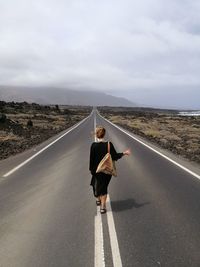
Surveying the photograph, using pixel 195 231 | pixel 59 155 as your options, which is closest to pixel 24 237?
pixel 195 231

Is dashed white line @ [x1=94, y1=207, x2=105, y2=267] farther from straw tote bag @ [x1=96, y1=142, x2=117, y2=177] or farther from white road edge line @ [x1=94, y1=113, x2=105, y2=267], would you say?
straw tote bag @ [x1=96, y1=142, x2=117, y2=177]

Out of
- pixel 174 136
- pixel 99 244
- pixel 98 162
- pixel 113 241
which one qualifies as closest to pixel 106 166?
pixel 98 162

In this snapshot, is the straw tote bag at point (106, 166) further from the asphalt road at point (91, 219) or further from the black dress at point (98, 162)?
the asphalt road at point (91, 219)

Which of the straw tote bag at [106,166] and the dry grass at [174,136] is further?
the dry grass at [174,136]

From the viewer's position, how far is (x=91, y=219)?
8.49m

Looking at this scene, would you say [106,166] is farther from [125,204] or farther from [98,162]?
[125,204]

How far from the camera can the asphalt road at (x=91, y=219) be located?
6367mm

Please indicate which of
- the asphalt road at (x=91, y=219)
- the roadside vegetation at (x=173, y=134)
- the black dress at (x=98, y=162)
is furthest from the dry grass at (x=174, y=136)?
the black dress at (x=98, y=162)

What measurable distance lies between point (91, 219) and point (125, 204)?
1517mm

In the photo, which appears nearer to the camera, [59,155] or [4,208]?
[4,208]

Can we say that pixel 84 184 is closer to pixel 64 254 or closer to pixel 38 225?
pixel 38 225

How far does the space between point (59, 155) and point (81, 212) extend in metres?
11.7

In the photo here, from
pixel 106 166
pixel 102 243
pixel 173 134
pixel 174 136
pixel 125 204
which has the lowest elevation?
pixel 173 134

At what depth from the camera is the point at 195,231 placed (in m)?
7.57
